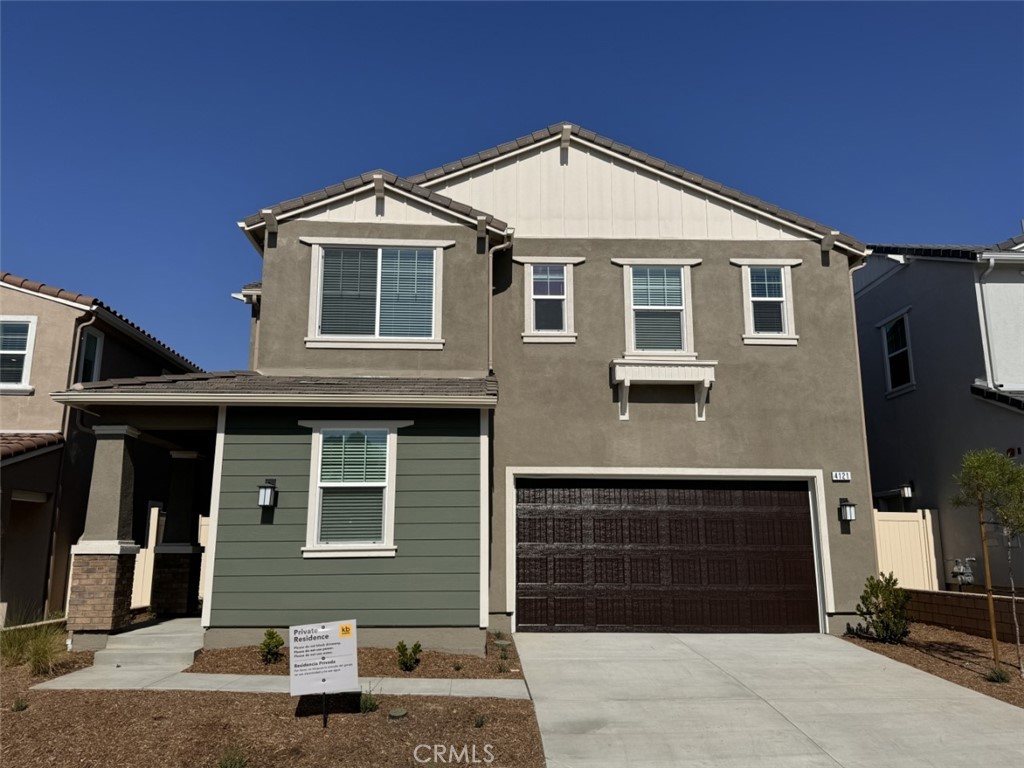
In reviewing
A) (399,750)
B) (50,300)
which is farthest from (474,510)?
(50,300)

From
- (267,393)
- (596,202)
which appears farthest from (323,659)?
(596,202)

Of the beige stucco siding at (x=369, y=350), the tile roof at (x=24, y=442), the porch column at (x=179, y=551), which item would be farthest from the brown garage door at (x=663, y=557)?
the tile roof at (x=24, y=442)

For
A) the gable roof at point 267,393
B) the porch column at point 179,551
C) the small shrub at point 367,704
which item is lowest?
the small shrub at point 367,704

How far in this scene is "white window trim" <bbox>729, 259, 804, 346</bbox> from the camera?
42.5 ft

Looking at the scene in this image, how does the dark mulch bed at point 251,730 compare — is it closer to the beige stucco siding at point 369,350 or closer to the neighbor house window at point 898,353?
the beige stucco siding at point 369,350

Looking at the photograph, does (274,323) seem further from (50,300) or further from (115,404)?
(50,300)

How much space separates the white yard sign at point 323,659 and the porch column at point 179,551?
6519 mm

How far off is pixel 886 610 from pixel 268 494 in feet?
28.6

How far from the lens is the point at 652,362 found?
1259 centimetres

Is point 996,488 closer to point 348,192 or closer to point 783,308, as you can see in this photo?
point 783,308

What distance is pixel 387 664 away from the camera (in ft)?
30.6

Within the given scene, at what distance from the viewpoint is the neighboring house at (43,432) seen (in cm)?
1271

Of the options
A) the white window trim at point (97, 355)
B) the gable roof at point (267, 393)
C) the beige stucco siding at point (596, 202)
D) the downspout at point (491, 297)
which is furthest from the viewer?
the white window trim at point (97, 355)

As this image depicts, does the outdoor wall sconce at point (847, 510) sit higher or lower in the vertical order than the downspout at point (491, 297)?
lower
